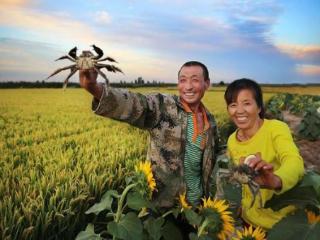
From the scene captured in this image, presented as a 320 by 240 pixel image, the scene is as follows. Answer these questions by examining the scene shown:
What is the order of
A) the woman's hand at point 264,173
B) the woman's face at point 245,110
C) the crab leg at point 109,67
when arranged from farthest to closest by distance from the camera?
the woman's face at point 245,110 < the crab leg at point 109,67 < the woman's hand at point 264,173

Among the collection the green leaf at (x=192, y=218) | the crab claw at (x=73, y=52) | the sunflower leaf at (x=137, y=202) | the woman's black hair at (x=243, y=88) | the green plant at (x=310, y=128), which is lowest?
the green plant at (x=310, y=128)

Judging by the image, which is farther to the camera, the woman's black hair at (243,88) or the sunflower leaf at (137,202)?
the woman's black hair at (243,88)

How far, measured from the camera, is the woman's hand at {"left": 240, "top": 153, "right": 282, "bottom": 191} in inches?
61.3

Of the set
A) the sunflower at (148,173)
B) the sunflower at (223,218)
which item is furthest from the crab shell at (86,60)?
the sunflower at (223,218)

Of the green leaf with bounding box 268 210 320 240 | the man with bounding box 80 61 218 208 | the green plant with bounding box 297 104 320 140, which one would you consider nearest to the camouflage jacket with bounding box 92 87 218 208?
the man with bounding box 80 61 218 208

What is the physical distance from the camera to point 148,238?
2021 mm

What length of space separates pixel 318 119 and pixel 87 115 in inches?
165

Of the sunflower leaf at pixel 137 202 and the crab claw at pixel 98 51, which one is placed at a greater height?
the crab claw at pixel 98 51

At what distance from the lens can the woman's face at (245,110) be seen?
87.0 inches

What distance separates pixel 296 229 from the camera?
1715 mm

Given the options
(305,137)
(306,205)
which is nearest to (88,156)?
(306,205)

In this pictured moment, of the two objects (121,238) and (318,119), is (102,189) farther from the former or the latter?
(318,119)

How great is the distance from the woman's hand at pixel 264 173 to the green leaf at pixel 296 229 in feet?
0.36

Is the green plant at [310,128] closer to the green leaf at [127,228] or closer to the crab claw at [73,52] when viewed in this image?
the green leaf at [127,228]
